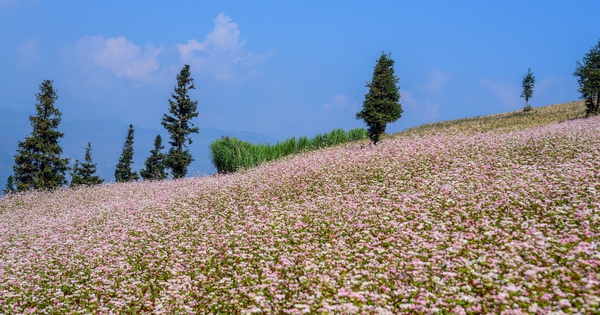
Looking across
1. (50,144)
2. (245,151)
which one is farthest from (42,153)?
(245,151)

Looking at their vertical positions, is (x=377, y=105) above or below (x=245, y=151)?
above

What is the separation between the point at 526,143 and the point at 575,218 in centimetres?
926

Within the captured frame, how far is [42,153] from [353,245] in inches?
1302

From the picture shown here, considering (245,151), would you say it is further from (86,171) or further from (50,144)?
(86,171)

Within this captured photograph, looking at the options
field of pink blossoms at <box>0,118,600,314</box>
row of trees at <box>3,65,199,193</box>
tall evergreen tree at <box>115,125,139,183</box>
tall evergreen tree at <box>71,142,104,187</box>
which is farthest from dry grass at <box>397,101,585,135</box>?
tall evergreen tree at <box>71,142,104,187</box>

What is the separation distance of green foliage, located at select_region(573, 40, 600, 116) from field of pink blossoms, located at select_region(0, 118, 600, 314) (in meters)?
28.4

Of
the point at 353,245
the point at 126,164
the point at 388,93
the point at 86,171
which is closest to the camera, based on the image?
the point at 353,245

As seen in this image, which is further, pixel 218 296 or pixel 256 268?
pixel 256 268

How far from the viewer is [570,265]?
6484 mm

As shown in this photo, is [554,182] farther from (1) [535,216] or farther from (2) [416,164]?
(2) [416,164]

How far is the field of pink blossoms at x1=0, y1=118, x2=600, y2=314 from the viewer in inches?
244

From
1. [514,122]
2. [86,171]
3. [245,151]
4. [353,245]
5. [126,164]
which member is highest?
[514,122]

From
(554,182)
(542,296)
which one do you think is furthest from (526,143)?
(542,296)

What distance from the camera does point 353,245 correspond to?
847 centimetres
